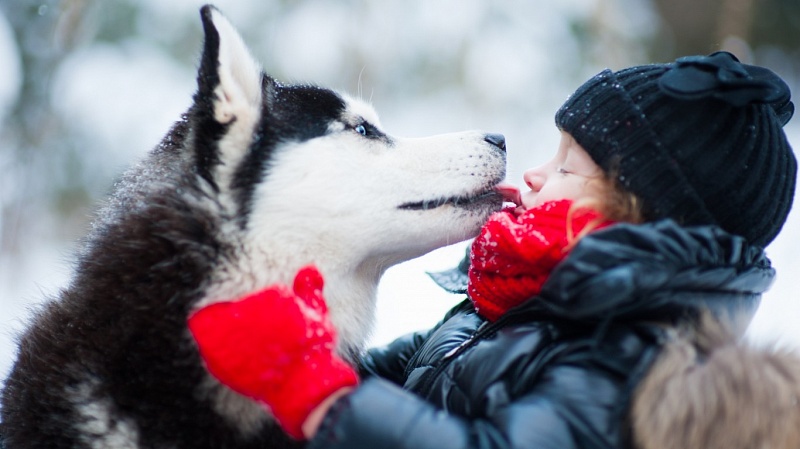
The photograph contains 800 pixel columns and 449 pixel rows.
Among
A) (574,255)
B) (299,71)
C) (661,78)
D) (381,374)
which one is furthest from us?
(299,71)

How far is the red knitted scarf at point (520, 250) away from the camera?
1.49 meters

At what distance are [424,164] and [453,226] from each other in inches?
7.4

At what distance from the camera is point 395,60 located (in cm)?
594

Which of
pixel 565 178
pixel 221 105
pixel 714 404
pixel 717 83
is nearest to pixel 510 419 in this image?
pixel 714 404

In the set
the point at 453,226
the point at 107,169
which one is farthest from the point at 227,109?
the point at 107,169

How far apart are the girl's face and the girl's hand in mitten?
72 cm

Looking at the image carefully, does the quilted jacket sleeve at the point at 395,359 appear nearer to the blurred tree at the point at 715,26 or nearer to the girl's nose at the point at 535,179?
the girl's nose at the point at 535,179

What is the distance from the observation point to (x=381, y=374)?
2234mm

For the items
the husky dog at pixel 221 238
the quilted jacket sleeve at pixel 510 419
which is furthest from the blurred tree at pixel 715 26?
the quilted jacket sleeve at pixel 510 419

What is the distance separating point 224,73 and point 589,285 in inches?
39.1

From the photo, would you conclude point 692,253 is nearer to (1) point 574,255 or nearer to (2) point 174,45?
(1) point 574,255

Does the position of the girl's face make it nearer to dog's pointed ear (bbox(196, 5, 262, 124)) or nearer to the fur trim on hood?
the fur trim on hood

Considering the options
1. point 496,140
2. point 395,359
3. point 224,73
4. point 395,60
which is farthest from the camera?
point 395,60

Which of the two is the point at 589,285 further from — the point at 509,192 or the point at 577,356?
the point at 509,192
